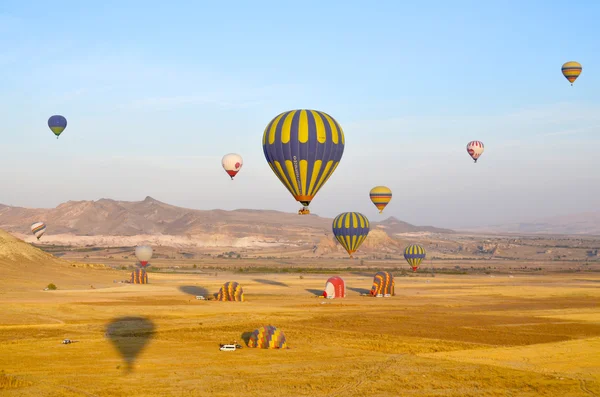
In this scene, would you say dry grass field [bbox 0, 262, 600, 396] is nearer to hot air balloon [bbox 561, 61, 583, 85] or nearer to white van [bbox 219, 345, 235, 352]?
white van [bbox 219, 345, 235, 352]

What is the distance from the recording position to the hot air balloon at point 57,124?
8494 centimetres

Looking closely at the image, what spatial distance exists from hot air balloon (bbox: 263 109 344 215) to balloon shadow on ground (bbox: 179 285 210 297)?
597 inches

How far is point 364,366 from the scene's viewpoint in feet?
85.9

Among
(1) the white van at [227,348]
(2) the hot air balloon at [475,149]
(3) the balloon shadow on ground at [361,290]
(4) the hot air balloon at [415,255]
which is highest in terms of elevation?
(2) the hot air balloon at [475,149]

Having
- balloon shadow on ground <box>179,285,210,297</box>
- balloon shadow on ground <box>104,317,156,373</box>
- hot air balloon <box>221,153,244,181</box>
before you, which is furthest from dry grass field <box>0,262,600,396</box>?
hot air balloon <box>221,153,244,181</box>

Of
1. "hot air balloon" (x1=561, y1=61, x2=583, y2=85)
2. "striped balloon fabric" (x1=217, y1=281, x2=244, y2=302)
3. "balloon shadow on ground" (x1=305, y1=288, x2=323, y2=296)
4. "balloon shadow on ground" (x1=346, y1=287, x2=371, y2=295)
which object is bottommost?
"balloon shadow on ground" (x1=305, y1=288, x2=323, y2=296)

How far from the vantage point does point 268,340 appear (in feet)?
97.8

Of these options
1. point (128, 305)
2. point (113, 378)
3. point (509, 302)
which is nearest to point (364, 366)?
point (113, 378)

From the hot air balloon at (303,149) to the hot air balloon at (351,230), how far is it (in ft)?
50.5

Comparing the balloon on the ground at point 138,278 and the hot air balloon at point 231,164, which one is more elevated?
the hot air balloon at point 231,164

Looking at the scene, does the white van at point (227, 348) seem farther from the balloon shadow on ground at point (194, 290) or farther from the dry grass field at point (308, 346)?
the balloon shadow on ground at point (194, 290)

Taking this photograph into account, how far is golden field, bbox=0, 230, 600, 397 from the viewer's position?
23.0m

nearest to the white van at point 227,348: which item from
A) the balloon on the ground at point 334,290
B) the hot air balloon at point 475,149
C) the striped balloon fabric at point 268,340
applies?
the striped balloon fabric at point 268,340

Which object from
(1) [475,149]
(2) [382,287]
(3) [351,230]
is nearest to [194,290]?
(3) [351,230]
